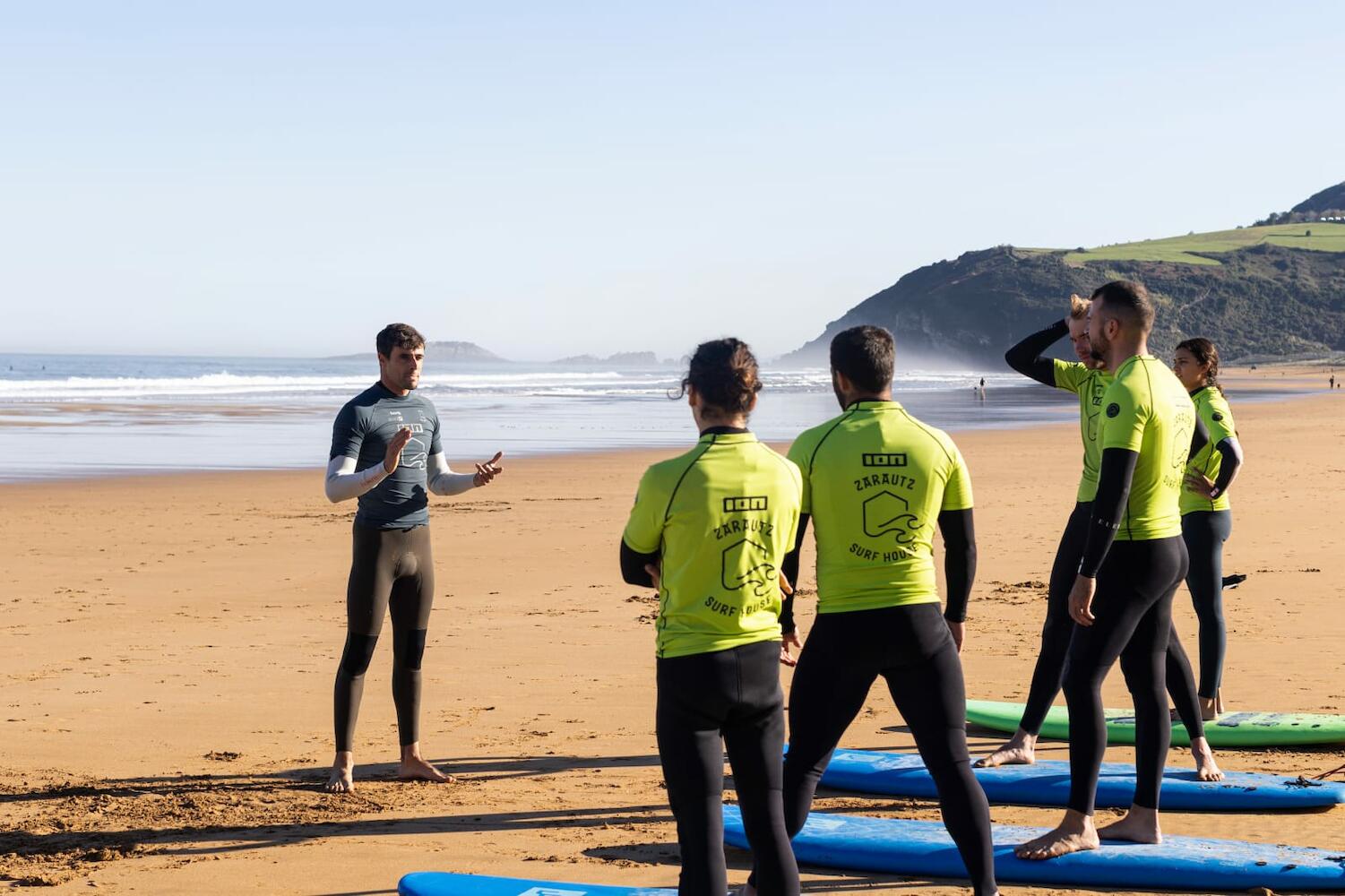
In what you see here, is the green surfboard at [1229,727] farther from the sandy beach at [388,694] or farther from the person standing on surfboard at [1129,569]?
the person standing on surfboard at [1129,569]

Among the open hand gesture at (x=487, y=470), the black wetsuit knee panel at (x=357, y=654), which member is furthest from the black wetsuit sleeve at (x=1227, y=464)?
the black wetsuit knee panel at (x=357, y=654)

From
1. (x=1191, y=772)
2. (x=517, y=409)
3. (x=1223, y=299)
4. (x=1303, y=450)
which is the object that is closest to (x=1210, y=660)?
(x=1191, y=772)

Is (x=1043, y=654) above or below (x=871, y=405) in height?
below

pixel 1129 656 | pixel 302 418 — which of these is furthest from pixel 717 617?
pixel 302 418

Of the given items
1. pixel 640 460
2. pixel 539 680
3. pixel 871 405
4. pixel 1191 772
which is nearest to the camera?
pixel 871 405

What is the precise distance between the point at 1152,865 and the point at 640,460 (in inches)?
702

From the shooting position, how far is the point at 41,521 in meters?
14.4

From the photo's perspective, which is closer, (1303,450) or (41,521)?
(41,521)

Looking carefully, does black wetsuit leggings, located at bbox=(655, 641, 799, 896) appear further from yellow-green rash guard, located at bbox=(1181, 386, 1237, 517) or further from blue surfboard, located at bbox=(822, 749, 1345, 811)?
yellow-green rash guard, located at bbox=(1181, 386, 1237, 517)

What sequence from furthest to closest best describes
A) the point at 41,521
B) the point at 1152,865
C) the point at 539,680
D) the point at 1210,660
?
the point at 41,521, the point at 539,680, the point at 1210,660, the point at 1152,865

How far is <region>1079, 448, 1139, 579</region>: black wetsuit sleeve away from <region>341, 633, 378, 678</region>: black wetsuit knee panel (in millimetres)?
3014

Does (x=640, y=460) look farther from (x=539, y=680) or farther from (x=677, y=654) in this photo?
(x=677, y=654)

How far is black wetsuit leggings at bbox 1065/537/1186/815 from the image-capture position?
466 centimetres

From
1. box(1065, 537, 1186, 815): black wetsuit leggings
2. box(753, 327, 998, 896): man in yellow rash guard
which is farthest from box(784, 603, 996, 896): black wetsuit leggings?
box(1065, 537, 1186, 815): black wetsuit leggings
